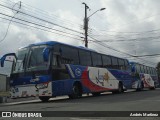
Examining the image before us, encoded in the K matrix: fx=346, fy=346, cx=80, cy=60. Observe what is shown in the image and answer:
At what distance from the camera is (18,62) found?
19.7 meters

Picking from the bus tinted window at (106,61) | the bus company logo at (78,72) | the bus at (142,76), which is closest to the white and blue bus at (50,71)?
the bus company logo at (78,72)

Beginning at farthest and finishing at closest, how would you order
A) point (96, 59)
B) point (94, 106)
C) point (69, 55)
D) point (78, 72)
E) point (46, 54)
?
1. point (96, 59)
2. point (78, 72)
3. point (69, 55)
4. point (46, 54)
5. point (94, 106)

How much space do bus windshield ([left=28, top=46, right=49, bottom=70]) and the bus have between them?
61.1ft

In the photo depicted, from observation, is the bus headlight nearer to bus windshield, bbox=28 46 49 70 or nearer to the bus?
bus windshield, bbox=28 46 49 70

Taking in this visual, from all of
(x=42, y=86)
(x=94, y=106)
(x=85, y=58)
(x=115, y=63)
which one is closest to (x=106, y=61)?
(x=115, y=63)

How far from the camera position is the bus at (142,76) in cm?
3716

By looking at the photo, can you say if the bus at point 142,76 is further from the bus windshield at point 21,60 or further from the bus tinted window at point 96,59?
the bus windshield at point 21,60

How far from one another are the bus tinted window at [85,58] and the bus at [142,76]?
42.8 feet

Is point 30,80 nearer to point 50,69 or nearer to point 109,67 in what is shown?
point 50,69

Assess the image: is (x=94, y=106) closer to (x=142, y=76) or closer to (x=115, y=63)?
(x=115, y=63)

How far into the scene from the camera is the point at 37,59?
19219 mm

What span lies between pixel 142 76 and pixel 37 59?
23.1 meters

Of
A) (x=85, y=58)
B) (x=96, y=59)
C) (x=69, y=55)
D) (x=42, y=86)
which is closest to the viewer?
(x=42, y=86)

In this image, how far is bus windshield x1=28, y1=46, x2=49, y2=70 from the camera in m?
19.0
